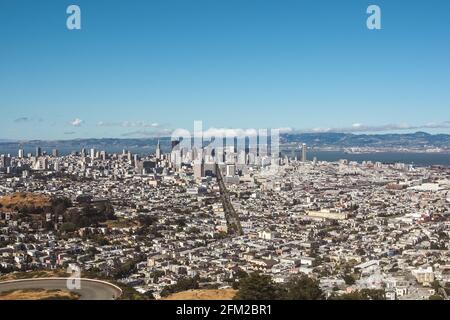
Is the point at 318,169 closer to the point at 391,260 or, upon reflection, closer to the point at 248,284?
the point at 391,260

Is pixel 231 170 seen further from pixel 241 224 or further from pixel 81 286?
pixel 81 286

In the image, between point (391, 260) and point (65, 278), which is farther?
point (391, 260)

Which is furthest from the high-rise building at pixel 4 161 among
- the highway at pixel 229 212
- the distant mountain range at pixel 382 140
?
the distant mountain range at pixel 382 140

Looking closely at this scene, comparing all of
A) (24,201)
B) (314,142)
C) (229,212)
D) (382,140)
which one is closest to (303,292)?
(229,212)

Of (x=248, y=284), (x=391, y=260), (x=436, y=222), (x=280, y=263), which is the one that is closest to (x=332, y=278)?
(x=280, y=263)

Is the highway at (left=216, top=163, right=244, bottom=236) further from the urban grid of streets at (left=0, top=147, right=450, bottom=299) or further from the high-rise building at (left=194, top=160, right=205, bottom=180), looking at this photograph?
the high-rise building at (left=194, top=160, right=205, bottom=180)

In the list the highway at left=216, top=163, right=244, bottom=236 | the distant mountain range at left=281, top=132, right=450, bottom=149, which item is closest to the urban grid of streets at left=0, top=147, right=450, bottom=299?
the highway at left=216, top=163, right=244, bottom=236
